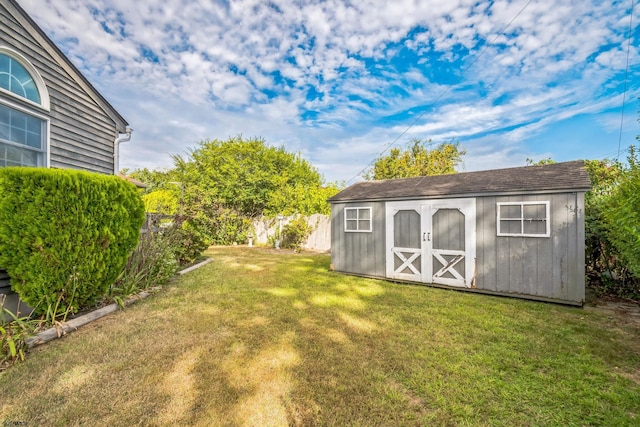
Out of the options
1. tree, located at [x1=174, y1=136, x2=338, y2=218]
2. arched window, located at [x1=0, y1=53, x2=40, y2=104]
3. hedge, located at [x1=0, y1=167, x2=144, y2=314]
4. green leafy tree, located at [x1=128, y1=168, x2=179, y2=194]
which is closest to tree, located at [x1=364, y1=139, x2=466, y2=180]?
tree, located at [x1=174, y1=136, x2=338, y2=218]

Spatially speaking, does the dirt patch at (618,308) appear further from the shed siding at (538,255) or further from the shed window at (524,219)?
the shed window at (524,219)

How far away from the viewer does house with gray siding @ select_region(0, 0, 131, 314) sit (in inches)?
175

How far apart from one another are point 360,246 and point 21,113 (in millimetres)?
7426

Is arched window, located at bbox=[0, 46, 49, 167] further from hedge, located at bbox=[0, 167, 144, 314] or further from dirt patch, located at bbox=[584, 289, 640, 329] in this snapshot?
dirt patch, located at bbox=[584, 289, 640, 329]

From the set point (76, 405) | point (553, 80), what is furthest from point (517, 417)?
point (553, 80)

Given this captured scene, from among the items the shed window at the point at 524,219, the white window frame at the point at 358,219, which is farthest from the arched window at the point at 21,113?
the shed window at the point at 524,219

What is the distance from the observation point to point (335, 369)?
Result: 2434mm

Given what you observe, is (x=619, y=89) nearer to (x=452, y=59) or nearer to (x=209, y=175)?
(x=452, y=59)

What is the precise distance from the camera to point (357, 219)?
682 centimetres

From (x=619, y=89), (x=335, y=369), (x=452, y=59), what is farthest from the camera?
(x=452, y=59)

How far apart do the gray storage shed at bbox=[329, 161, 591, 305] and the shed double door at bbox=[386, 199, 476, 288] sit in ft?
0.07

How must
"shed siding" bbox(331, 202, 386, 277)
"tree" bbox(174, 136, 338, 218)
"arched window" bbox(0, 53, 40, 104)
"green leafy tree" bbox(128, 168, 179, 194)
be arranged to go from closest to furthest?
"arched window" bbox(0, 53, 40, 104) < "shed siding" bbox(331, 202, 386, 277) < "tree" bbox(174, 136, 338, 218) < "green leafy tree" bbox(128, 168, 179, 194)

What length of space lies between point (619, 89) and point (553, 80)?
1735 mm

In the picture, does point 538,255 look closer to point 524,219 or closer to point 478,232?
point 524,219
